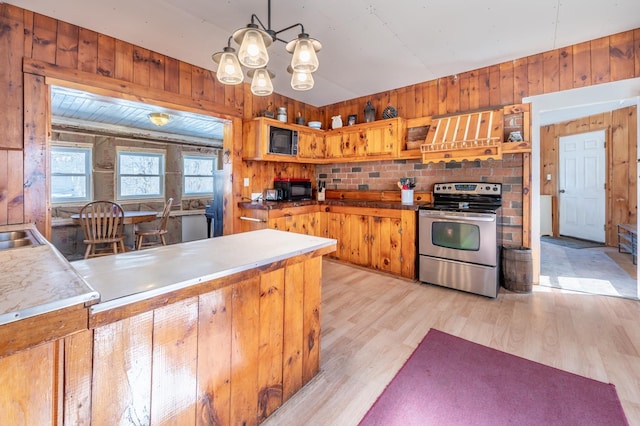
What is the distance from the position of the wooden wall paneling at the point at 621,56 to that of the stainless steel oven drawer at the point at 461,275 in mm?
2192

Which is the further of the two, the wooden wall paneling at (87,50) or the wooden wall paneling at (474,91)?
the wooden wall paneling at (474,91)

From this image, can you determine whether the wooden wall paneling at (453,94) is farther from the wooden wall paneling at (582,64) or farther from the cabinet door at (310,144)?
the cabinet door at (310,144)

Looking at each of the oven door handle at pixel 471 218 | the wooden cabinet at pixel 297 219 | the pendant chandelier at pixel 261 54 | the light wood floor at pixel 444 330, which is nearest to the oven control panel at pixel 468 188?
the oven door handle at pixel 471 218

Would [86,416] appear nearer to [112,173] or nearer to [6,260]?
[6,260]

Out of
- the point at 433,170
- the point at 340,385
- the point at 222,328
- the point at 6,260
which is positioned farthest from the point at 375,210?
the point at 6,260

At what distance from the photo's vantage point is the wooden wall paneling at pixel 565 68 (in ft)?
9.70

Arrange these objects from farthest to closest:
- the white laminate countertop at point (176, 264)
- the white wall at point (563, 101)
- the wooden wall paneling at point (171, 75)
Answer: the wooden wall paneling at point (171, 75)
the white wall at point (563, 101)
the white laminate countertop at point (176, 264)

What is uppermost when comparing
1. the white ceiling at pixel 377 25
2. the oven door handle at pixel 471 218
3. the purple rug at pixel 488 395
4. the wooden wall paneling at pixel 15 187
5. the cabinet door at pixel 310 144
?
the white ceiling at pixel 377 25

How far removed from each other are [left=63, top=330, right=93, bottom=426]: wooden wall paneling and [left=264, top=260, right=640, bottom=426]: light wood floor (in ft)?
2.91

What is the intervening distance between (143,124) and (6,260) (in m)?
4.92

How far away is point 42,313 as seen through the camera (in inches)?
26.9

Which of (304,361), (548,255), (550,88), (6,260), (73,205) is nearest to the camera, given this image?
(6,260)

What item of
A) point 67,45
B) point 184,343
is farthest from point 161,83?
point 184,343

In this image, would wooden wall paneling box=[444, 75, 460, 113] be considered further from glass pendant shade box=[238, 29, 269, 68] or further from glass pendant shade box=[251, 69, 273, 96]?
glass pendant shade box=[238, 29, 269, 68]
